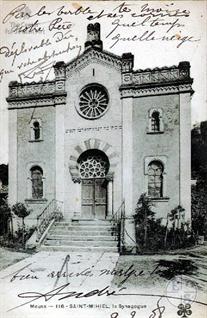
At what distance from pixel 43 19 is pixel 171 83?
302cm

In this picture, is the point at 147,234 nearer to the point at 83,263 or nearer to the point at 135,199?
the point at 135,199

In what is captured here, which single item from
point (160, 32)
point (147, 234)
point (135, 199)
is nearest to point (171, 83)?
point (160, 32)

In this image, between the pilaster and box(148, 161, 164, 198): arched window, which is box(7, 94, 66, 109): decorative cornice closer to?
the pilaster

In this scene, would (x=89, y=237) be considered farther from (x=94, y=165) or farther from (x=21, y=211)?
(x=94, y=165)

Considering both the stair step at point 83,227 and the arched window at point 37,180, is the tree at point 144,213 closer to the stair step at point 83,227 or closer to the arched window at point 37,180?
the stair step at point 83,227

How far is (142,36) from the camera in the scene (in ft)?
22.5

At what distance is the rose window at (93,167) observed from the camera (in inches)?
367

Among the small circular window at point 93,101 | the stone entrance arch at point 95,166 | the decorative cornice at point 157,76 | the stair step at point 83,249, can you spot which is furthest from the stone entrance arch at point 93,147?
the stair step at point 83,249

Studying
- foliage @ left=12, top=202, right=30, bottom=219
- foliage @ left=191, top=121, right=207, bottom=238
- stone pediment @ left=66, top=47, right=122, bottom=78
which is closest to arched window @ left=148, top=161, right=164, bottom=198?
foliage @ left=191, top=121, right=207, bottom=238

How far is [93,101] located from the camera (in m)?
8.67

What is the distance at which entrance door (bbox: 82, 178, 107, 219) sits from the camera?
9163 mm

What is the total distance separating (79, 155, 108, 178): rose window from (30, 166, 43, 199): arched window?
117cm

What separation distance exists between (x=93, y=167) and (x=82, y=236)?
2.16m

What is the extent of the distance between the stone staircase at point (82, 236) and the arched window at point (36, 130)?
1.94 m
